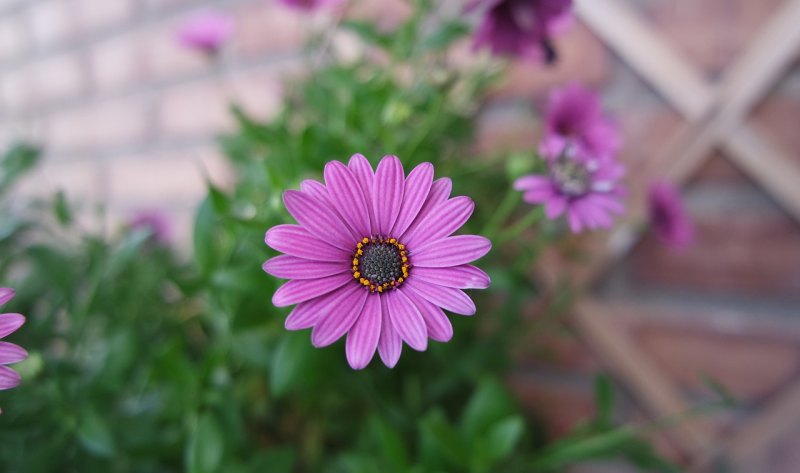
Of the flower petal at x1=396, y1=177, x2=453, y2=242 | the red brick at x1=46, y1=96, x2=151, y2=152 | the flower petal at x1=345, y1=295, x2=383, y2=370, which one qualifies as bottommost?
the flower petal at x1=345, y1=295, x2=383, y2=370

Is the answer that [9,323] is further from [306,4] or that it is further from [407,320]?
[306,4]

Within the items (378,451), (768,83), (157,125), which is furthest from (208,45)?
(768,83)

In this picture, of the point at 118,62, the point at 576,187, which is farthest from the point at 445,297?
the point at 118,62

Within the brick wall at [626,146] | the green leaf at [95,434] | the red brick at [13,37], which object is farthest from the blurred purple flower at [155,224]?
the red brick at [13,37]

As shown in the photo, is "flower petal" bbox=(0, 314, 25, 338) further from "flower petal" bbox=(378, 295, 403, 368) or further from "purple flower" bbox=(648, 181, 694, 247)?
"purple flower" bbox=(648, 181, 694, 247)

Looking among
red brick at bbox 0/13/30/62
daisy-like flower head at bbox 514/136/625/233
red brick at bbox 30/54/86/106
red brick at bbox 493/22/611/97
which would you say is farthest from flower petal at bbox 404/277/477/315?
red brick at bbox 0/13/30/62

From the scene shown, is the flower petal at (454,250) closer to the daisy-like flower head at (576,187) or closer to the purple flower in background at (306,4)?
the daisy-like flower head at (576,187)
